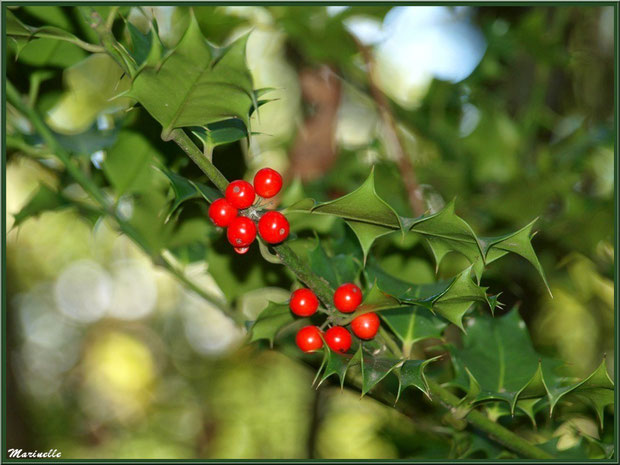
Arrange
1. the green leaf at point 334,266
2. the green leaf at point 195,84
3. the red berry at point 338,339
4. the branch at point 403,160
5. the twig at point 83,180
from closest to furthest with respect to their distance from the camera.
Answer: the green leaf at point 195,84, the red berry at point 338,339, the green leaf at point 334,266, the twig at point 83,180, the branch at point 403,160

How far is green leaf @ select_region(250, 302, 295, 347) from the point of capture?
80cm

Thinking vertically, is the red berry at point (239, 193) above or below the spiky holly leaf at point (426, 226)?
above

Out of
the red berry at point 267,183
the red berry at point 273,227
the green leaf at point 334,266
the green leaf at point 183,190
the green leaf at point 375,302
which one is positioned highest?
the red berry at point 267,183

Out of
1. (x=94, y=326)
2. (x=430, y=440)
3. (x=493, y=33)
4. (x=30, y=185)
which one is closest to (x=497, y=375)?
(x=430, y=440)

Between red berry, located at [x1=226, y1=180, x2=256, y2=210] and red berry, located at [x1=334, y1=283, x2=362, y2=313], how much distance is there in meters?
0.17

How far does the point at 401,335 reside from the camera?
841 mm

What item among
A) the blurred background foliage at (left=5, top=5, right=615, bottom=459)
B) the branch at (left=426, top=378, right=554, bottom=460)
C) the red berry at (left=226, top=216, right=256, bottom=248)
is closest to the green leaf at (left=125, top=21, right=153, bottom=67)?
the blurred background foliage at (left=5, top=5, right=615, bottom=459)

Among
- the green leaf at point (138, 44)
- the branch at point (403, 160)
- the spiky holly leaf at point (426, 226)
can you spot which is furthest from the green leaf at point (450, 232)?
the branch at point (403, 160)

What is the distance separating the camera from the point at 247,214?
0.68 metres

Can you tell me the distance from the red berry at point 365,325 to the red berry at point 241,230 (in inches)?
6.5

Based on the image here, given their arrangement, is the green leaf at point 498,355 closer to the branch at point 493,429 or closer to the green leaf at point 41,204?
the branch at point 493,429

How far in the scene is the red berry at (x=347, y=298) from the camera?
72cm

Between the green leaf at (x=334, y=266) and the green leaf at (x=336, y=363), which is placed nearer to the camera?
the green leaf at (x=336, y=363)

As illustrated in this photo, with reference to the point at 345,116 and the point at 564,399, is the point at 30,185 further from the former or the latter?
the point at 564,399
